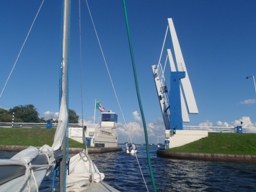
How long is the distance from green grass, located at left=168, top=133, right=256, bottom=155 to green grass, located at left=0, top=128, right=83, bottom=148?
16.5 meters

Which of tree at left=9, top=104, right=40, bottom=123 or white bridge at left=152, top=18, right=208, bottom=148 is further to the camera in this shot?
tree at left=9, top=104, right=40, bottom=123

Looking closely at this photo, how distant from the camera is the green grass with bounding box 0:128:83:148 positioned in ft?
125

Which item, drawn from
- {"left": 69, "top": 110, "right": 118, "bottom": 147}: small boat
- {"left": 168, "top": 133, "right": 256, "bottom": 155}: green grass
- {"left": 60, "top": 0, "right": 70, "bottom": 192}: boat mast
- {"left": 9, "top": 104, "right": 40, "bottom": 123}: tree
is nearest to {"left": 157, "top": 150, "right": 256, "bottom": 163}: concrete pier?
{"left": 168, "top": 133, "right": 256, "bottom": 155}: green grass

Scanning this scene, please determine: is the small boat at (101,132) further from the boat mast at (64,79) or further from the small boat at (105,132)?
the boat mast at (64,79)

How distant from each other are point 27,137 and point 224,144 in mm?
30723

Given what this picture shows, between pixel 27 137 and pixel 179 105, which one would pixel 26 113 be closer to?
pixel 27 137

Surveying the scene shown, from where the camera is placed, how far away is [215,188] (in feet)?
42.7

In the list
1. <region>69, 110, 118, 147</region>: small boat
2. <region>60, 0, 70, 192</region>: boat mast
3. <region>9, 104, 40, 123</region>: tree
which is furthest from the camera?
<region>9, 104, 40, 123</region>: tree

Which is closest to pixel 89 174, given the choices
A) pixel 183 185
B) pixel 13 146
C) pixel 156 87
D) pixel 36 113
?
pixel 183 185

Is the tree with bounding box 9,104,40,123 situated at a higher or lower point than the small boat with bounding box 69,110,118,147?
higher

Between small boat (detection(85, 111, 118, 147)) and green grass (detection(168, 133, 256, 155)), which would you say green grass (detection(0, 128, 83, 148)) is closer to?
small boat (detection(85, 111, 118, 147))

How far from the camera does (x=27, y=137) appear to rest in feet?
136

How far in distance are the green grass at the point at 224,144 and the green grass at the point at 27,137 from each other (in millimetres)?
16475

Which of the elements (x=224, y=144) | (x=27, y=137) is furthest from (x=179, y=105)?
(x=27, y=137)
